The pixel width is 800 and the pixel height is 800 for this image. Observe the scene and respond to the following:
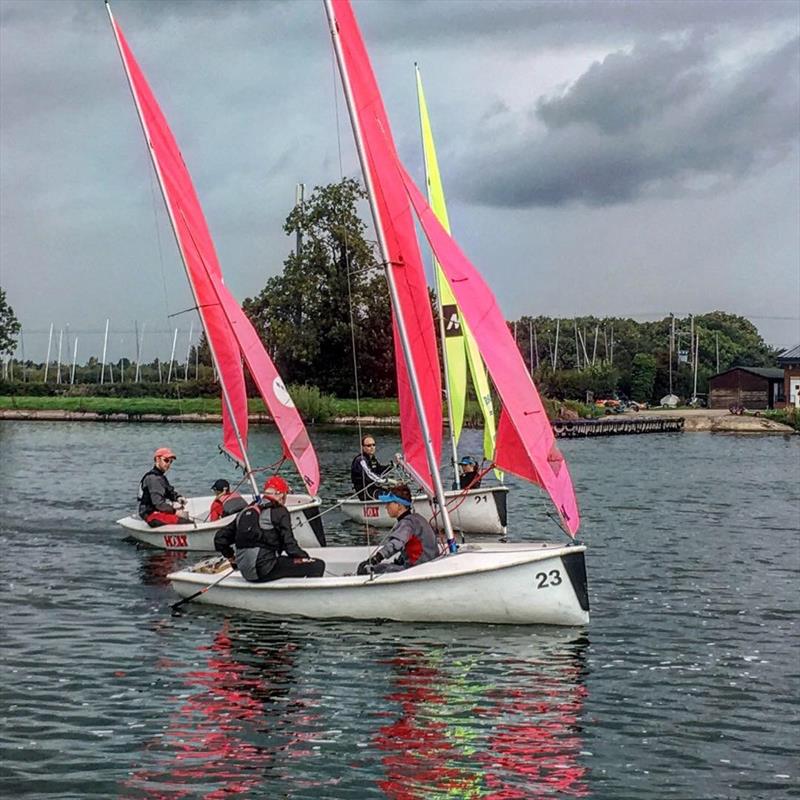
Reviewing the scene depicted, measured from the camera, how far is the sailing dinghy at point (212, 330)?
2406 cm

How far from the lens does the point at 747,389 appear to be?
114m

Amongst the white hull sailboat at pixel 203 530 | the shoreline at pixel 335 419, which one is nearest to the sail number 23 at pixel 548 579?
the white hull sailboat at pixel 203 530

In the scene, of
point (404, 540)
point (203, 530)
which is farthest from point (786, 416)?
point (404, 540)

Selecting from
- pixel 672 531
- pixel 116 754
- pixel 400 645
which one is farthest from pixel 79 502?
pixel 116 754

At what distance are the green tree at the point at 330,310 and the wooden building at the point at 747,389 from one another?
38027 millimetres

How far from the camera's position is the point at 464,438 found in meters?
71.0

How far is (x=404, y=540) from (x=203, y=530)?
7.73 meters

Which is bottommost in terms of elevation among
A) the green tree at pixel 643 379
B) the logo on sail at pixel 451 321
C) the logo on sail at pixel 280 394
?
the logo on sail at pixel 280 394

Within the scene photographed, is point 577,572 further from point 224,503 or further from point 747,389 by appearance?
point 747,389

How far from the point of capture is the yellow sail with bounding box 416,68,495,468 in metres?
28.2

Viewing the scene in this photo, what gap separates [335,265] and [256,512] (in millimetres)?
81976

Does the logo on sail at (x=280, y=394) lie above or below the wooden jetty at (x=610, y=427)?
above

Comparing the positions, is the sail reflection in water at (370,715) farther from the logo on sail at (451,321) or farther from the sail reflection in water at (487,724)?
the logo on sail at (451,321)

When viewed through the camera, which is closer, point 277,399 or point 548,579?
point 548,579
